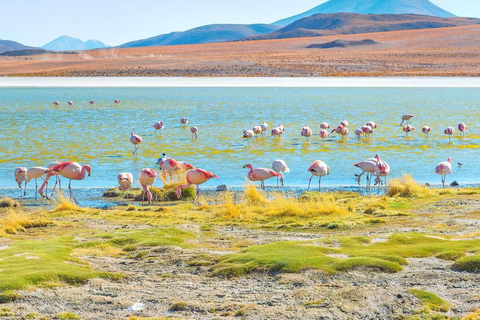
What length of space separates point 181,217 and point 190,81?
156 ft

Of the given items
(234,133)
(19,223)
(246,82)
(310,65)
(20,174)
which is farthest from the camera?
(310,65)

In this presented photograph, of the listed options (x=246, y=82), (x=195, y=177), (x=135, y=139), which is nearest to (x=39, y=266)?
(x=195, y=177)

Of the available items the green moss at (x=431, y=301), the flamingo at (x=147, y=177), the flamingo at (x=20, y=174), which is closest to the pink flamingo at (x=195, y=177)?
the flamingo at (x=147, y=177)

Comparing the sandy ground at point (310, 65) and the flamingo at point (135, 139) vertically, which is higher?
the sandy ground at point (310, 65)

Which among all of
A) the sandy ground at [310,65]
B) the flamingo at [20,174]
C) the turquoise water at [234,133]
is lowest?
the turquoise water at [234,133]

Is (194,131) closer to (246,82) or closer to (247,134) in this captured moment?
(247,134)

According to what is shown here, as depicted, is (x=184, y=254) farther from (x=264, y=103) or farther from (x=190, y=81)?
(x=190, y=81)

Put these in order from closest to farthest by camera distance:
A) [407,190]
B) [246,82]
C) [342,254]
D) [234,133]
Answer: [342,254] < [407,190] < [234,133] < [246,82]

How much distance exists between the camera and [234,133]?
23328mm

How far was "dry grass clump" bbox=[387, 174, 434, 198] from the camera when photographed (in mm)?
12258

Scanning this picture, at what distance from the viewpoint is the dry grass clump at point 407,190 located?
40.2 feet

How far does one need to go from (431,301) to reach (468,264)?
1.17 metres

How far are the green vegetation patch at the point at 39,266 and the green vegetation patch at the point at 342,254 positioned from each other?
1.45 meters

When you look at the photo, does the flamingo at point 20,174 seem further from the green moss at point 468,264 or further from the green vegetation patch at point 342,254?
the green moss at point 468,264
